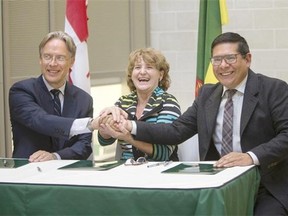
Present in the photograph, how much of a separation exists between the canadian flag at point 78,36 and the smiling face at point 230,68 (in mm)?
Result: 1144

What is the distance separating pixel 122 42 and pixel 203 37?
63.6 inches

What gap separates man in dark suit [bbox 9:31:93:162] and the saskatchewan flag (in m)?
1.07

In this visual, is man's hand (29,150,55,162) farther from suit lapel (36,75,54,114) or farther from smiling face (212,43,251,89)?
smiling face (212,43,251,89)

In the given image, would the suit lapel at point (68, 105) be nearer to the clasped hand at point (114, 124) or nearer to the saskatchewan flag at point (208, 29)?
the clasped hand at point (114, 124)

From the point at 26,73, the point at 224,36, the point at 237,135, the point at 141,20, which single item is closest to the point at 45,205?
the point at 237,135

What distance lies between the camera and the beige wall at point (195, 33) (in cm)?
577

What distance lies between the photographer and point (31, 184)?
8.06 ft

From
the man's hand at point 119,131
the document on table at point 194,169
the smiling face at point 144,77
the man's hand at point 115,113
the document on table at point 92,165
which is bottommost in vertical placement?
the document on table at point 92,165

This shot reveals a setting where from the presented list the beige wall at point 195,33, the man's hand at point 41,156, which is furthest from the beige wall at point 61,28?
the man's hand at point 41,156

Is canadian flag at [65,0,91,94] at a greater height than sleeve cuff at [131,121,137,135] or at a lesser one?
greater

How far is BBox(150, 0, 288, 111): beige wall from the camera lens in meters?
5.77

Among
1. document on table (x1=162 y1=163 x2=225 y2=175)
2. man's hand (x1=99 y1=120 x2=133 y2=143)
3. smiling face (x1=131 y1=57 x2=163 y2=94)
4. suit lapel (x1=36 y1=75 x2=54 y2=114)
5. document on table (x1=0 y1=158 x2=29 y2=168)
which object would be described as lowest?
document on table (x1=0 y1=158 x2=29 y2=168)

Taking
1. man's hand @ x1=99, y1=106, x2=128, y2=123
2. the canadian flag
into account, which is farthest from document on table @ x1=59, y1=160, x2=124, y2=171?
the canadian flag

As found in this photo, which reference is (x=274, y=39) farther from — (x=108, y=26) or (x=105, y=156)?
(x=105, y=156)
